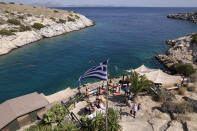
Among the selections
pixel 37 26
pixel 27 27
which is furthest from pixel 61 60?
pixel 37 26

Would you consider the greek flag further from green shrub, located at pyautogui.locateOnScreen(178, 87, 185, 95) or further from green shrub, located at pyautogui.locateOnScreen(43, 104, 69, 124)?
green shrub, located at pyautogui.locateOnScreen(178, 87, 185, 95)

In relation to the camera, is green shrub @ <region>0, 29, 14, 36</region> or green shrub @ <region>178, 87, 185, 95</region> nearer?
green shrub @ <region>178, 87, 185, 95</region>

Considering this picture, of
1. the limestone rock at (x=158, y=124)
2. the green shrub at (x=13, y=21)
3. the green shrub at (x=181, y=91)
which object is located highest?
the green shrub at (x=13, y=21)

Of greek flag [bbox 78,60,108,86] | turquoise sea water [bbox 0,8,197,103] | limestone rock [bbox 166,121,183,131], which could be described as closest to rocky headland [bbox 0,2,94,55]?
turquoise sea water [bbox 0,8,197,103]

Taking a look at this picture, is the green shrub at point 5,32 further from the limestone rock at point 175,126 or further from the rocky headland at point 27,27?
the limestone rock at point 175,126

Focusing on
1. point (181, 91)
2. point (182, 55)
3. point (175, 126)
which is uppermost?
point (182, 55)

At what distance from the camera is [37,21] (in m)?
61.5

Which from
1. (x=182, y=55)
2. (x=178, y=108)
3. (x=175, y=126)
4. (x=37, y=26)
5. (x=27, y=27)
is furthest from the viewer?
(x=37, y=26)

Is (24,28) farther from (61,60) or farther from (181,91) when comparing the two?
(181,91)

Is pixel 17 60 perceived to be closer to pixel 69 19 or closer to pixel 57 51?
pixel 57 51

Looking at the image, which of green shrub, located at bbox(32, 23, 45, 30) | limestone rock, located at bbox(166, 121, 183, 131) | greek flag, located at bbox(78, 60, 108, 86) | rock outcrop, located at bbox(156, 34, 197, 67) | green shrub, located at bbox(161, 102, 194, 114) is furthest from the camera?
green shrub, located at bbox(32, 23, 45, 30)

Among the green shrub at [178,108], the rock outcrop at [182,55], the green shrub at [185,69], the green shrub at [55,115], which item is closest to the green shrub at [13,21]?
the rock outcrop at [182,55]

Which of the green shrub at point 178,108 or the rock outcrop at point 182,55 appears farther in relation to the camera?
the rock outcrop at point 182,55

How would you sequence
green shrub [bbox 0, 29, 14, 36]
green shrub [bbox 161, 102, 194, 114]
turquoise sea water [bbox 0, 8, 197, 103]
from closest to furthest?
green shrub [bbox 161, 102, 194, 114] → turquoise sea water [bbox 0, 8, 197, 103] → green shrub [bbox 0, 29, 14, 36]
